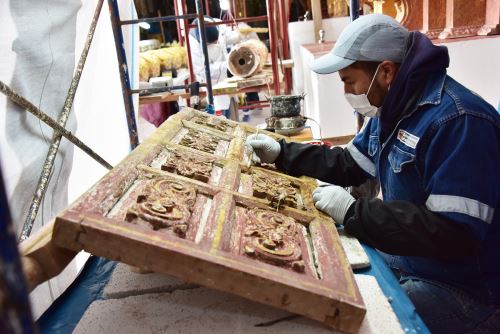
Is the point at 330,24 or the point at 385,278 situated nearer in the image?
the point at 385,278

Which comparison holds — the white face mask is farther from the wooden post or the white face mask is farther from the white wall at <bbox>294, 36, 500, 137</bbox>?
the wooden post

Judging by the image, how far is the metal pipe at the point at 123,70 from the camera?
315 centimetres

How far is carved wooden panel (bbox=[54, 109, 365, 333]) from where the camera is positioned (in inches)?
44.8

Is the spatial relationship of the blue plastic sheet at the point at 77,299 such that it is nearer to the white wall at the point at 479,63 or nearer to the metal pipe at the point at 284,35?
the white wall at the point at 479,63

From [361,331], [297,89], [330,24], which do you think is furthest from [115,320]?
[330,24]

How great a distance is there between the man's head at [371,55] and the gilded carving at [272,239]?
77 centimetres

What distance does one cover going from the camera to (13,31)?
183cm

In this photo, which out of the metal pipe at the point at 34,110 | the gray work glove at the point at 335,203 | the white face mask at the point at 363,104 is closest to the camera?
the metal pipe at the point at 34,110

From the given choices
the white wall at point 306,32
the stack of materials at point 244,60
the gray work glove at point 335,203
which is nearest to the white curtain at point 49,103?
the gray work glove at point 335,203

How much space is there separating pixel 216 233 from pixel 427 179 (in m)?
0.95

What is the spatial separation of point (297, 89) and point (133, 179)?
574 centimetres

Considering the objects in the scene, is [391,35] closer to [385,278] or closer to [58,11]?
[385,278]

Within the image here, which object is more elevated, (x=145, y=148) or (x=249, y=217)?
(x=145, y=148)

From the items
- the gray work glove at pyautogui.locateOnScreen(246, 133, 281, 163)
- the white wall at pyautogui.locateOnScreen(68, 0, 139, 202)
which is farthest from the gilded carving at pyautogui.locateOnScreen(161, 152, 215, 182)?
the white wall at pyautogui.locateOnScreen(68, 0, 139, 202)
